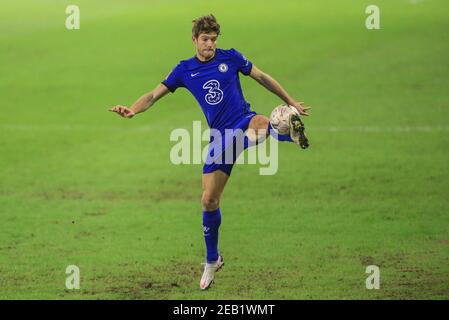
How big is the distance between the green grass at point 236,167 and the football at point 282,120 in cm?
221

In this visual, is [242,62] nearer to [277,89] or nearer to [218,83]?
[218,83]

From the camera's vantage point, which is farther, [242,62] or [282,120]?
[242,62]

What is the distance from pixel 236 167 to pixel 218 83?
1024 centimetres

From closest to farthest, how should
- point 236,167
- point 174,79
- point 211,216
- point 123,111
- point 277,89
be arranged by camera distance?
1. point 123,111
2. point 277,89
3. point 174,79
4. point 211,216
5. point 236,167

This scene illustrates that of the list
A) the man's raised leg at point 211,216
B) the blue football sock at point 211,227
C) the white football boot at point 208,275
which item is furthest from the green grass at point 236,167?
the blue football sock at point 211,227

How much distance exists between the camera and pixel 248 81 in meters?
31.4

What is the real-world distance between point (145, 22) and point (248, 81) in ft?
21.2

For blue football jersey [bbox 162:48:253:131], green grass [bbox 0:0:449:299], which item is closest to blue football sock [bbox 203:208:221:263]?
green grass [bbox 0:0:449:299]

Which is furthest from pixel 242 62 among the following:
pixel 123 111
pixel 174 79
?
pixel 123 111

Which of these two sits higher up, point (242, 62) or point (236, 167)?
point (242, 62)

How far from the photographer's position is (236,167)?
22.1 m

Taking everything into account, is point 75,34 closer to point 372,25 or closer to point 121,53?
point 121,53

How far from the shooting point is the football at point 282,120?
11.1 metres

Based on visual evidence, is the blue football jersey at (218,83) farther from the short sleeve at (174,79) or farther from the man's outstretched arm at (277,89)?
the man's outstretched arm at (277,89)
